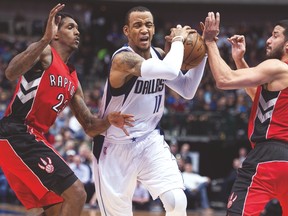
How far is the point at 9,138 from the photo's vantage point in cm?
618

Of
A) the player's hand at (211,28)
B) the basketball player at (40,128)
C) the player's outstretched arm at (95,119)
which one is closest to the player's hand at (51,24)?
the basketball player at (40,128)

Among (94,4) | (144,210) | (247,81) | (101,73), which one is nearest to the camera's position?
(247,81)

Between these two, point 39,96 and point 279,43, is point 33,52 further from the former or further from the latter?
point 279,43

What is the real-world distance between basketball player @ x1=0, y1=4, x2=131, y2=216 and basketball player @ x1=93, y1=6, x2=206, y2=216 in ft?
0.79

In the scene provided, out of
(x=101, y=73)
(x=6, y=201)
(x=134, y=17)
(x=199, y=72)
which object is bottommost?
(x=6, y=201)

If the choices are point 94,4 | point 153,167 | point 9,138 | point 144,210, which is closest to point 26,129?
point 9,138

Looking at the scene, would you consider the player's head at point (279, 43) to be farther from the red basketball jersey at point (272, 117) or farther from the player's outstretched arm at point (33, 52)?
the player's outstretched arm at point (33, 52)

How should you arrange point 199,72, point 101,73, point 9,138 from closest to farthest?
point 9,138, point 199,72, point 101,73

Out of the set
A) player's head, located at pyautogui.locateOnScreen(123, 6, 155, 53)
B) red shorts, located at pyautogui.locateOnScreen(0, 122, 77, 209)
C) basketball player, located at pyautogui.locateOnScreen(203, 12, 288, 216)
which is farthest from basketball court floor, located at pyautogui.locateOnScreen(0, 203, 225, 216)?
basketball player, located at pyautogui.locateOnScreen(203, 12, 288, 216)

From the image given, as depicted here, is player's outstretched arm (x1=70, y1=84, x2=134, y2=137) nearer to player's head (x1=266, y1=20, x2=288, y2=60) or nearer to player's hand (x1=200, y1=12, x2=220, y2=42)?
player's hand (x1=200, y1=12, x2=220, y2=42)

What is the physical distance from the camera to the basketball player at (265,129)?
216 inches

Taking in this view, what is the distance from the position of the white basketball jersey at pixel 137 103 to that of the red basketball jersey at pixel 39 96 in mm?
478

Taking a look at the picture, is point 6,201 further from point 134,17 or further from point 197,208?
point 134,17

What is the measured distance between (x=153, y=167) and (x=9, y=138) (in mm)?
1411
